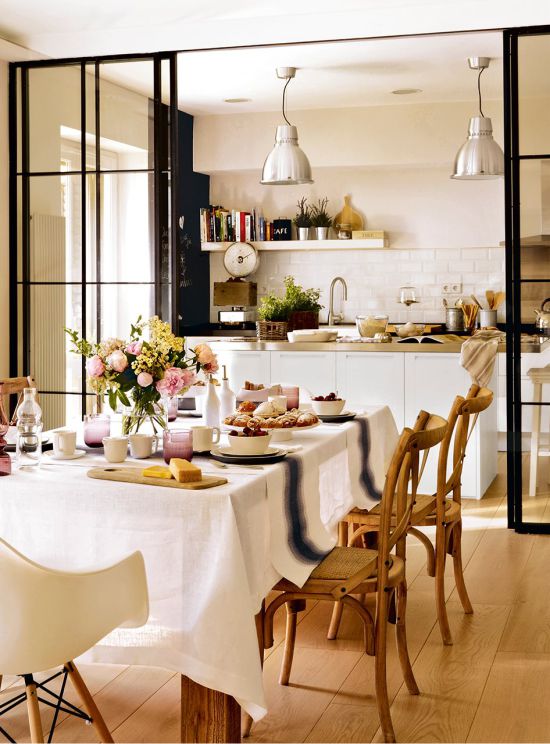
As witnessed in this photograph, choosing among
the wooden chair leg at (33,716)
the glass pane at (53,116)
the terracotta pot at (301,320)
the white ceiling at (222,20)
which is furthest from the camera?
the terracotta pot at (301,320)

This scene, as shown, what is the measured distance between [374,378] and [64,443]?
3.39 m

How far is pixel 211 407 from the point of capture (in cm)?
349

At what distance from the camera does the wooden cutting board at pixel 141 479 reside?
2480mm

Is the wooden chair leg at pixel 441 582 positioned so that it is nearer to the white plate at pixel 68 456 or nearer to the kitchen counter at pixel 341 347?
the white plate at pixel 68 456

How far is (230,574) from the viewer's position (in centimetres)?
238

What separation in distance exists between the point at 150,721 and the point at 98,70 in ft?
13.2

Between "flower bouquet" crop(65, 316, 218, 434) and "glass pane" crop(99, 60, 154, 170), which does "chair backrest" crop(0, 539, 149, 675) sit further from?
"glass pane" crop(99, 60, 154, 170)

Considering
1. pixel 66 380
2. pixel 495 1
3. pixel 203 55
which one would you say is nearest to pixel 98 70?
pixel 203 55

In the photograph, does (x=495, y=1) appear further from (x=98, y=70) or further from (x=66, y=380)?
(x=66, y=380)

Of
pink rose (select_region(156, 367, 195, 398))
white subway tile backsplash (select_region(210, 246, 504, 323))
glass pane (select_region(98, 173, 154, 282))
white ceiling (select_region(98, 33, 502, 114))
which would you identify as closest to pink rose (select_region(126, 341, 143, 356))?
pink rose (select_region(156, 367, 195, 398))

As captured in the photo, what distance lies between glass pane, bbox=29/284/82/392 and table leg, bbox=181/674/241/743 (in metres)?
3.57

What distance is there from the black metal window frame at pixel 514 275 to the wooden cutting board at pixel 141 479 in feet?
9.62

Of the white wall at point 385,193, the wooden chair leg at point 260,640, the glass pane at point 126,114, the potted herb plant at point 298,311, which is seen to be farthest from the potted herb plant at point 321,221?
the wooden chair leg at point 260,640

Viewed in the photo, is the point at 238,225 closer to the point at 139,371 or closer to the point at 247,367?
the point at 247,367
